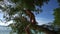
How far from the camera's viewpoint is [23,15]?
4020 mm

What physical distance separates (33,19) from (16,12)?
1.49ft

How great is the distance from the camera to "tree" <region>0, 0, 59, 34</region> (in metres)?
3.56

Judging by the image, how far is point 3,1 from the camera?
378 cm

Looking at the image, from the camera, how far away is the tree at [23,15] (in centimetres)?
356

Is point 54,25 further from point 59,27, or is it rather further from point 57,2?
point 57,2

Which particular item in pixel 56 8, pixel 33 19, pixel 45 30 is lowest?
pixel 45 30

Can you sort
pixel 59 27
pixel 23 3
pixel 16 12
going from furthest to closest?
1. pixel 16 12
2. pixel 59 27
3. pixel 23 3

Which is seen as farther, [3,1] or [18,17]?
[18,17]

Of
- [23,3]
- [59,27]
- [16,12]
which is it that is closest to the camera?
[23,3]

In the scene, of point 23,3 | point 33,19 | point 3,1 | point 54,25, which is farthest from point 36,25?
point 3,1

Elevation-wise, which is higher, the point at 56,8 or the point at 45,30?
the point at 56,8

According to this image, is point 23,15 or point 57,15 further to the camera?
point 23,15

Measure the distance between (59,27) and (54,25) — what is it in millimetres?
141

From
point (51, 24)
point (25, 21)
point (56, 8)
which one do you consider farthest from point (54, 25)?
point (25, 21)
